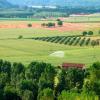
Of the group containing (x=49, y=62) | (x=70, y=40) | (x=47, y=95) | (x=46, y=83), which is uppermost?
(x=70, y=40)

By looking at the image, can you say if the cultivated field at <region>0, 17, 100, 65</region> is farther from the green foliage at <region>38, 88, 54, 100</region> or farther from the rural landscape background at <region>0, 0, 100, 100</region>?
the green foliage at <region>38, 88, 54, 100</region>

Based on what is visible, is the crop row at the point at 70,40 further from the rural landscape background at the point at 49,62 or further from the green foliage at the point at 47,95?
the green foliage at the point at 47,95

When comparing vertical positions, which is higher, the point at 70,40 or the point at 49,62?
the point at 70,40

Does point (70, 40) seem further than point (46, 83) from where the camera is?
Yes

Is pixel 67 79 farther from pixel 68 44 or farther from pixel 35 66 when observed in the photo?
pixel 68 44

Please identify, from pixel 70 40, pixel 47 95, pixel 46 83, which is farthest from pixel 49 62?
pixel 70 40

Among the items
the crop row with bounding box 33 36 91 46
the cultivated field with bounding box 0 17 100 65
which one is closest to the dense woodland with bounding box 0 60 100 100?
the cultivated field with bounding box 0 17 100 65

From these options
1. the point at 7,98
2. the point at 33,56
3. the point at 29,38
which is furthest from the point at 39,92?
the point at 29,38

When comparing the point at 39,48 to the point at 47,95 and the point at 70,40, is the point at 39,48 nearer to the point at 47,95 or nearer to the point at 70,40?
the point at 70,40
